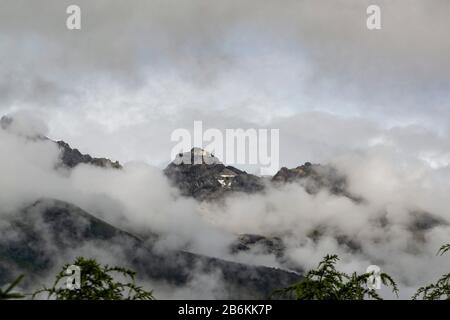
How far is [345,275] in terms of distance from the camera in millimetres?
16031

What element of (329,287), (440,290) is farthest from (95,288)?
(440,290)

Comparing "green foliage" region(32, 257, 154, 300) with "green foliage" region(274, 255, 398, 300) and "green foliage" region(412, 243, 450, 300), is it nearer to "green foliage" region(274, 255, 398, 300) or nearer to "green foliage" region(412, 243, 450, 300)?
"green foliage" region(274, 255, 398, 300)

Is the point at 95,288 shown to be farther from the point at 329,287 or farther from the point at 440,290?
the point at 440,290

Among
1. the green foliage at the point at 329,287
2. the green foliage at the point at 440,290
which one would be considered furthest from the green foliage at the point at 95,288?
the green foliage at the point at 440,290

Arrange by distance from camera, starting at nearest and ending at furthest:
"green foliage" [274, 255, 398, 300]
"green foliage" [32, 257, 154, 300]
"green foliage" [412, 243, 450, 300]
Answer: "green foliage" [32, 257, 154, 300]
"green foliage" [274, 255, 398, 300]
"green foliage" [412, 243, 450, 300]

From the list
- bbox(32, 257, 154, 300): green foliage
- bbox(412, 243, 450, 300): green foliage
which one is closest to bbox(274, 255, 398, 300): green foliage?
bbox(412, 243, 450, 300): green foliage

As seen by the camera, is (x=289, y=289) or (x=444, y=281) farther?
(x=444, y=281)

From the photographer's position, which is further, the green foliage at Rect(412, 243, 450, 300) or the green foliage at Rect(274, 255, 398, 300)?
the green foliage at Rect(412, 243, 450, 300)
